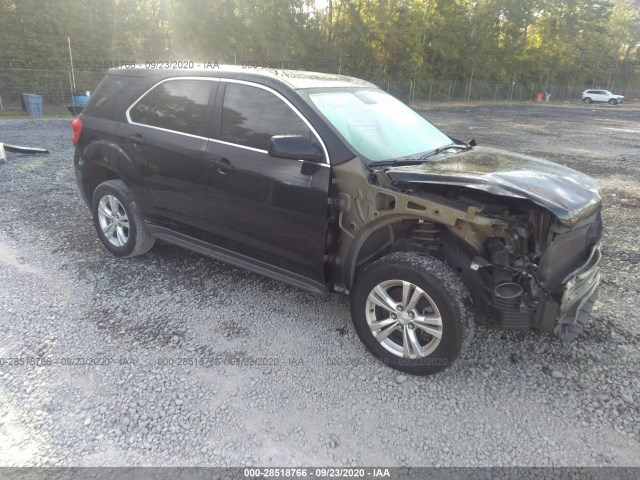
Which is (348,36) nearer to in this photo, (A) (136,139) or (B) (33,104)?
(B) (33,104)

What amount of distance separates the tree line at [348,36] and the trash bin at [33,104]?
14.4 ft

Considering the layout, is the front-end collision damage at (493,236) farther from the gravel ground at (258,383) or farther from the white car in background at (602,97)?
the white car in background at (602,97)

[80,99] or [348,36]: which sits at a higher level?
[348,36]

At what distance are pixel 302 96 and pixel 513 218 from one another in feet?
5.68

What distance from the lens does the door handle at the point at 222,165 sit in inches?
142

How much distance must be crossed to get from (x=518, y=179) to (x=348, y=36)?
1423 inches

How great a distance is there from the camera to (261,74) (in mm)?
3633

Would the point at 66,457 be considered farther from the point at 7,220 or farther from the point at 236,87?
the point at 7,220

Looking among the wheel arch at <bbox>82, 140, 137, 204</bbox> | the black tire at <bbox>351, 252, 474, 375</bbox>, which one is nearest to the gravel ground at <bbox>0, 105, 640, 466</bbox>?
the black tire at <bbox>351, 252, 474, 375</bbox>

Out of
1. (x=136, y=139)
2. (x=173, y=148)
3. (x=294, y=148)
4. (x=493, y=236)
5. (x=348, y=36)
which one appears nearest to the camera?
(x=493, y=236)

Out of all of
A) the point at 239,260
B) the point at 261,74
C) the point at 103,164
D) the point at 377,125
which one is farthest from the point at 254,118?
the point at 103,164

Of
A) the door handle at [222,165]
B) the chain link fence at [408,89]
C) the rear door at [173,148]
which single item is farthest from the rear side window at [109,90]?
the chain link fence at [408,89]

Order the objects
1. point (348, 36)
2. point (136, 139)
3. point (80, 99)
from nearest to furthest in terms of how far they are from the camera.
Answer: point (136, 139), point (80, 99), point (348, 36)

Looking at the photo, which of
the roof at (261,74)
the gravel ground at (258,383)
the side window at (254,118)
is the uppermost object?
the roof at (261,74)
